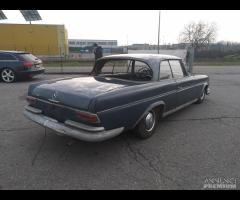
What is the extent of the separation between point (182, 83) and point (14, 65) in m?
7.72

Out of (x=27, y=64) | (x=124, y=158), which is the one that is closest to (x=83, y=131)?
(x=124, y=158)

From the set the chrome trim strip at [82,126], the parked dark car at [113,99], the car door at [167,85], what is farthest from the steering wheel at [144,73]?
the chrome trim strip at [82,126]

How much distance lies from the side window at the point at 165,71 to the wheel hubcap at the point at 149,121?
0.74 metres

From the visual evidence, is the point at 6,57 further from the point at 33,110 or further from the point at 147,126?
the point at 147,126

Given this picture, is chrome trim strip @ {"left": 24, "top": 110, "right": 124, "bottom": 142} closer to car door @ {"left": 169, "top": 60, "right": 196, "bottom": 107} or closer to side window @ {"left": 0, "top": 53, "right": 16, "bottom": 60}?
car door @ {"left": 169, "top": 60, "right": 196, "bottom": 107}

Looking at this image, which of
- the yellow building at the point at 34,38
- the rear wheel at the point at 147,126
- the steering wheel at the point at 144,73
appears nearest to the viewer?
the rear wheel at the point at 147,126

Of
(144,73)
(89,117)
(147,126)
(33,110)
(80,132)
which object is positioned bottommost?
(147,126)

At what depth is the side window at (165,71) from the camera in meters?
4.16

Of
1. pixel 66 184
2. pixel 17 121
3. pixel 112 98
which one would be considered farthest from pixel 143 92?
pixel 17 121

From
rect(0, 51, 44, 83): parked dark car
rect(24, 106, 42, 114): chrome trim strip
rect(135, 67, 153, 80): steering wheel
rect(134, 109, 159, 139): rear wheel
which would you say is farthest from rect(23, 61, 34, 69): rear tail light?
rect(134, 109, 159, 139): rear wheel

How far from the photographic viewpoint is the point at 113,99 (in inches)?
119

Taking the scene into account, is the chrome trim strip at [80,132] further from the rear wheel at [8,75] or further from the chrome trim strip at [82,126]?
the rear wheel at [8,75]

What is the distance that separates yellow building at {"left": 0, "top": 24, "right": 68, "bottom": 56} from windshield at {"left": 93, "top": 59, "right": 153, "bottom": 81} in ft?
74.4
